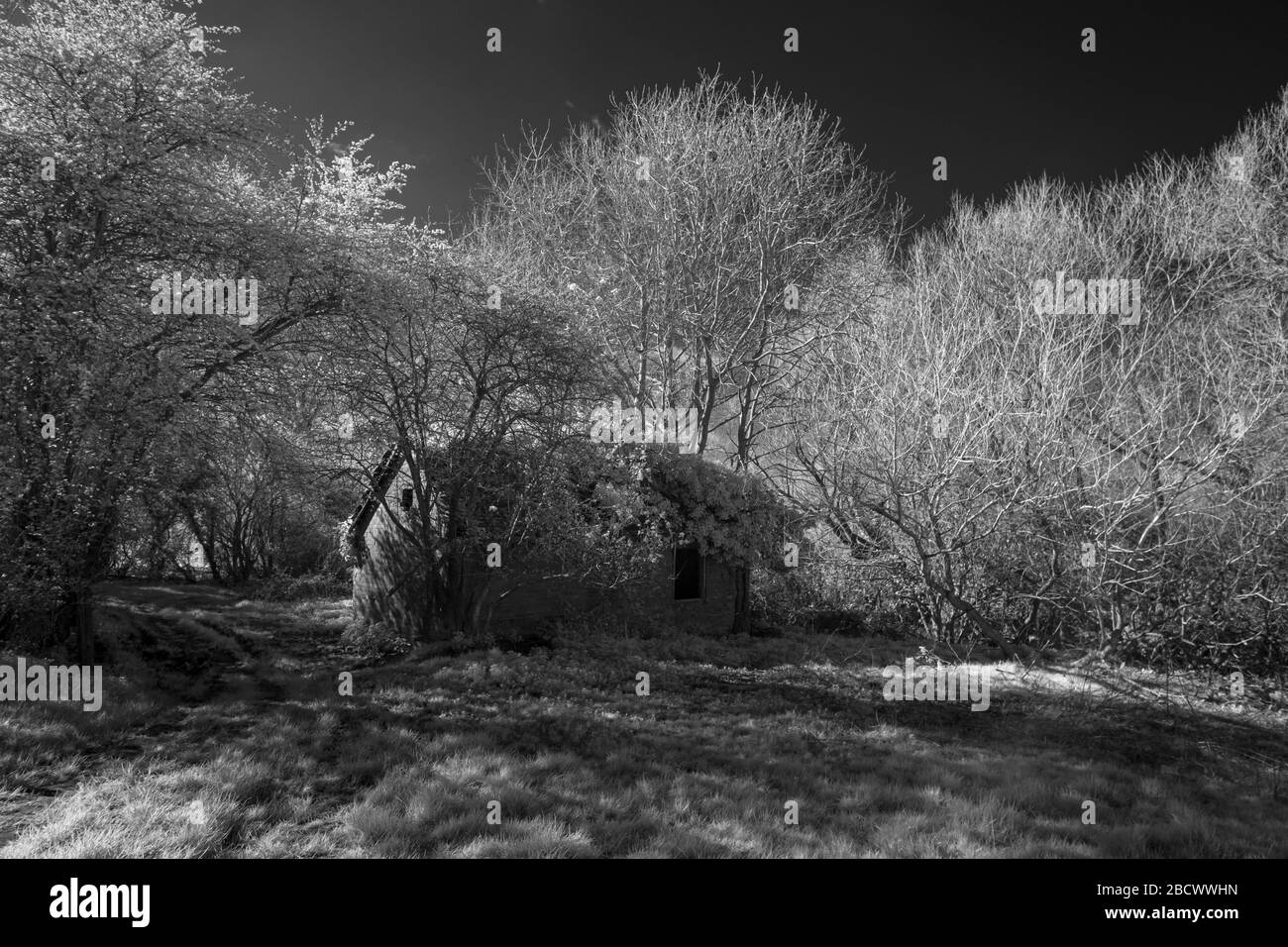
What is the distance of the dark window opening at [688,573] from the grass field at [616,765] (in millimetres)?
6386

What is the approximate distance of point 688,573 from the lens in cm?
1989

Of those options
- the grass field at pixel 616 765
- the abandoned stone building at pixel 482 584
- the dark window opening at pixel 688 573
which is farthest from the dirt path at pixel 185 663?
the dark window opening at pixel 688 573

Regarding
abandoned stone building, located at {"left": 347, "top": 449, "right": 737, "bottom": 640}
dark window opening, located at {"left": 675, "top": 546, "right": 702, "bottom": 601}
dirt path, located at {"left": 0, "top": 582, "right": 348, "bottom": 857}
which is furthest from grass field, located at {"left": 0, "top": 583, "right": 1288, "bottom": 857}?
dark window opening, located at {"left": 675, "top": 546, "right": 702, "bottom": 601}

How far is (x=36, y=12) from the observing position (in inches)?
396

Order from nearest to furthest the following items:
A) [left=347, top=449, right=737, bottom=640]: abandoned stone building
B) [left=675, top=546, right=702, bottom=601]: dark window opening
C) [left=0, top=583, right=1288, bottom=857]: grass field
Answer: [left=0, top=583, right=1288, bottom=857]: grass field < [left=347, top=449, right=737, bottom=640]: abandoned stone building < [left=675, top=546, right=702, bottom=601]: dark window opening

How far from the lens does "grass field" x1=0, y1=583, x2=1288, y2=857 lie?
17.2ft

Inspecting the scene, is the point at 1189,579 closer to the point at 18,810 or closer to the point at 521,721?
the point at 521,721

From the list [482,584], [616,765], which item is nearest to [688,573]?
[482,584]

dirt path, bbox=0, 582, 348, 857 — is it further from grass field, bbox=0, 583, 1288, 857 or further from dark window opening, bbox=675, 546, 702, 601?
dark window opening, bbox=675, 546, 702, 601

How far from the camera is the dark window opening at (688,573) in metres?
19.5

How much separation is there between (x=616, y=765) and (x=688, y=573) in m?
12.8

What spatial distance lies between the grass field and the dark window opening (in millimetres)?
6386

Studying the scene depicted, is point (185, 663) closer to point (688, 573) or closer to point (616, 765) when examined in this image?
point (616, 765)
